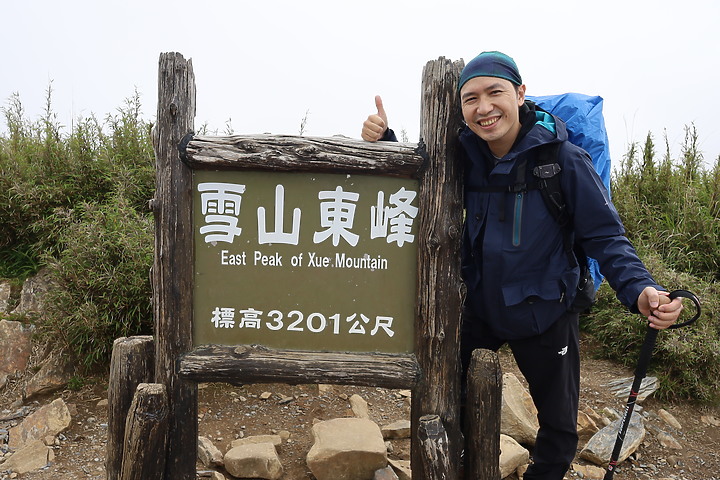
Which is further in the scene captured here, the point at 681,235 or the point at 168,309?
the point at 681,235

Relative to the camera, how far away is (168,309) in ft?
9.16

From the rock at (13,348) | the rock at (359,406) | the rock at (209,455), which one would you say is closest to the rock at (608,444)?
the rock at (359,406)

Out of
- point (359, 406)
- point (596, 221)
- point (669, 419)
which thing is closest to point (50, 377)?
point (359, 406)

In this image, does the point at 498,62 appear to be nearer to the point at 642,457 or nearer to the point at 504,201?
the point at 504,201

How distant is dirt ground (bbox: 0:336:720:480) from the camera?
4.12 m

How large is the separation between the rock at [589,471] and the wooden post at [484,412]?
1.60 metres

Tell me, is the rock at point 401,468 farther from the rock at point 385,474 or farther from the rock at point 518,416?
the rock at point 518,416

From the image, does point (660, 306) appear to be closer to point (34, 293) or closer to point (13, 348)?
point (13, 348)

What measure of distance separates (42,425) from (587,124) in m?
4.46

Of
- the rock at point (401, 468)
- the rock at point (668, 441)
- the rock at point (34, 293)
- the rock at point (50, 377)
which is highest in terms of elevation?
the rock at point (34, 293)

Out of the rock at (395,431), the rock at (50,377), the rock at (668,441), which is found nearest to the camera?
the rock at (395,431)

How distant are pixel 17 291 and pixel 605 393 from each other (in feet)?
18.8

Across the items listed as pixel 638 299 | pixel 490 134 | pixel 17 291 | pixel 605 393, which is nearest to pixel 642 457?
pixel 605 393

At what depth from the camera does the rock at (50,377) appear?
4.77m
